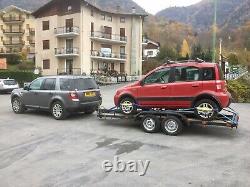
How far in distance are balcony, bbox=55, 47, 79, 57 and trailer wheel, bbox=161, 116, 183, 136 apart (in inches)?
1431

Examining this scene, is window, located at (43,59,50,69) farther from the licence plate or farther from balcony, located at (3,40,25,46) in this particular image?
the licence plate

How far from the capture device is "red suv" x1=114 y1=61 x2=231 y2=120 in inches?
377

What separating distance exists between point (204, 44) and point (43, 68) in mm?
45218

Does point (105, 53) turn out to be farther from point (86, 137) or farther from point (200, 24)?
point (200, 24)

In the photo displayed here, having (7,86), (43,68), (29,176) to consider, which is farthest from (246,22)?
(29,176)

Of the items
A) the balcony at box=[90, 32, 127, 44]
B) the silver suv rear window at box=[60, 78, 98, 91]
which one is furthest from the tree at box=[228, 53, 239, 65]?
the silver suv rear window at box=[60, 78, 98, 91]

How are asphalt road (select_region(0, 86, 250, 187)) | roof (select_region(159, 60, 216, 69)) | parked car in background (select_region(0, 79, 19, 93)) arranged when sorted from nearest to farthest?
asphalt road (select_region(0, 86, 250, 187)) → roof (select_region(159, 60, 216, 69)) → parked car in background (select_region(0, 79, 19, 93))

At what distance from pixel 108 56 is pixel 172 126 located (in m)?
39.9

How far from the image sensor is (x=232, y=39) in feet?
237

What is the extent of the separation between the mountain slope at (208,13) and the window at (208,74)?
70078 millimetres

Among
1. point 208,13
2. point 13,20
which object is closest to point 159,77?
point 13,20

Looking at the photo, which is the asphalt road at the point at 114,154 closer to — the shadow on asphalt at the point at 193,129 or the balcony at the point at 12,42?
the shadow on asphalt at the point at 193,129

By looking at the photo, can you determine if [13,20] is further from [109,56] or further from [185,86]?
[185,86]

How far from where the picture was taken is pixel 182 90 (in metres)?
10.0
